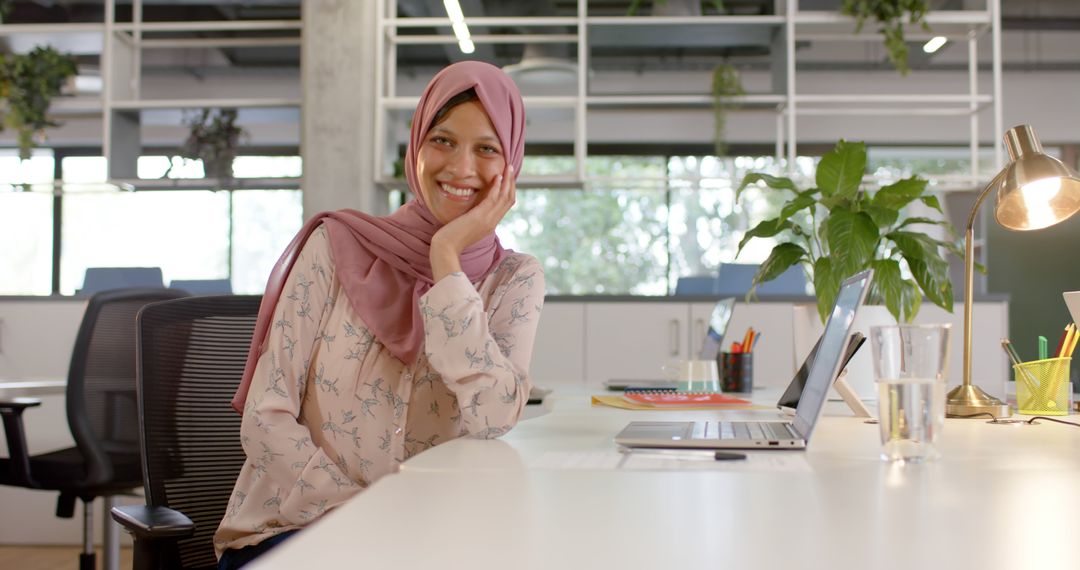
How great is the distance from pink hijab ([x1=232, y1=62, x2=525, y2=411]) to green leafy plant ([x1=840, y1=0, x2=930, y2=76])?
372 centimetres

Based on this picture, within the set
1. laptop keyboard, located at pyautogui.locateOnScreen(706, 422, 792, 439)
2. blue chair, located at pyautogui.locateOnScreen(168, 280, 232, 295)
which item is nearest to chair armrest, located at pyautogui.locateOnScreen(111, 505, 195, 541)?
laptop keyboard, located at pyautogui.locateOnScreen(706, 422, 792, 439)

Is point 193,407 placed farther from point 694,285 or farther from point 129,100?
point 694,285

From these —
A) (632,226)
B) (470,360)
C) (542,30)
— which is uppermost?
(542,30)

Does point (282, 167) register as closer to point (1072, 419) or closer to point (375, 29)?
point (375, 29)

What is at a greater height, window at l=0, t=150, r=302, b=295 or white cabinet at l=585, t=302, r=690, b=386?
window at l=0, t=150, r=302, b=295

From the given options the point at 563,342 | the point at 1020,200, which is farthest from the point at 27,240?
the point at 1020,200

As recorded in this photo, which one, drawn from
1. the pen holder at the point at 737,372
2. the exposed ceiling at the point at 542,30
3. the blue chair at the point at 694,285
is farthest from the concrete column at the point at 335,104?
the pen holder at the point at 737,372

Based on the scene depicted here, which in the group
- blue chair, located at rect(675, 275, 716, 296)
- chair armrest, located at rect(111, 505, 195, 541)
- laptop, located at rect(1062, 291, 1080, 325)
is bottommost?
chair armrest, located at rect(111, 505, 195, 541)

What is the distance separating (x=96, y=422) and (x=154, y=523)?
1726 millimetres

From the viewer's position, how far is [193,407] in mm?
1677

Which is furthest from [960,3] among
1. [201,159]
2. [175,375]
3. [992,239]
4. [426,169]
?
[175,375]

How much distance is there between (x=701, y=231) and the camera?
8.62 m

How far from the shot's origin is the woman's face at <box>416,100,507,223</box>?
5.36 ft

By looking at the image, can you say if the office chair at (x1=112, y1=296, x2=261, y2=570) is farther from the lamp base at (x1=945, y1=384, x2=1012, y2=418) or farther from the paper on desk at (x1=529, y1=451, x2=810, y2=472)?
the lamp base at (x1=945, y1=384, x2=1012, y2=418)
